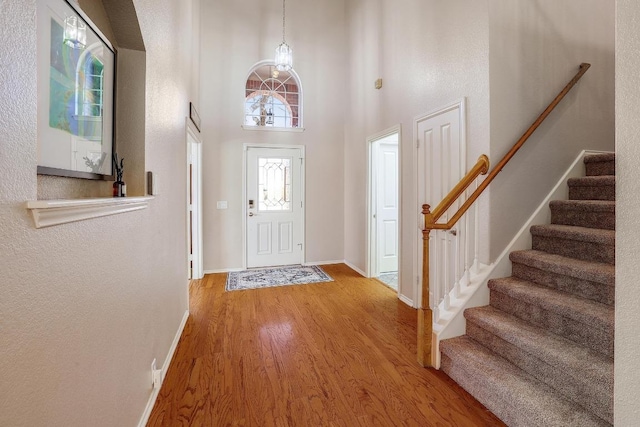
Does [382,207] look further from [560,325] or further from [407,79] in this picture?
[560,325]

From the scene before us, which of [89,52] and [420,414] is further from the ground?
[89,52]

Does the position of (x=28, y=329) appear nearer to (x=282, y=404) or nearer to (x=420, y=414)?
(x=282, y=404)

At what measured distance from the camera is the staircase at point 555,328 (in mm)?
1473

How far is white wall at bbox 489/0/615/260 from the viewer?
7.59ft

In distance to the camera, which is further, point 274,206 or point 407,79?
point 274,206

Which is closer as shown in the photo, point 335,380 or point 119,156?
point 119,156

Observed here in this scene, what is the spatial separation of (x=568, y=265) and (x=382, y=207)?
2615 mm

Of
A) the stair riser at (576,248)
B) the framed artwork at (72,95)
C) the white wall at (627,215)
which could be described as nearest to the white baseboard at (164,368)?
the framed artwork at (72,95)

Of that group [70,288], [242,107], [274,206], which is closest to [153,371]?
[70,288]

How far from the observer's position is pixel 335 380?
1.98 meters

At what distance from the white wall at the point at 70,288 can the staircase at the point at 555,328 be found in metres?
1.93

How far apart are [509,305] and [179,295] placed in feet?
8.79

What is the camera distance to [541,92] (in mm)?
2430

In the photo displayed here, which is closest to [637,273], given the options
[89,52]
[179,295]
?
[89,52]
